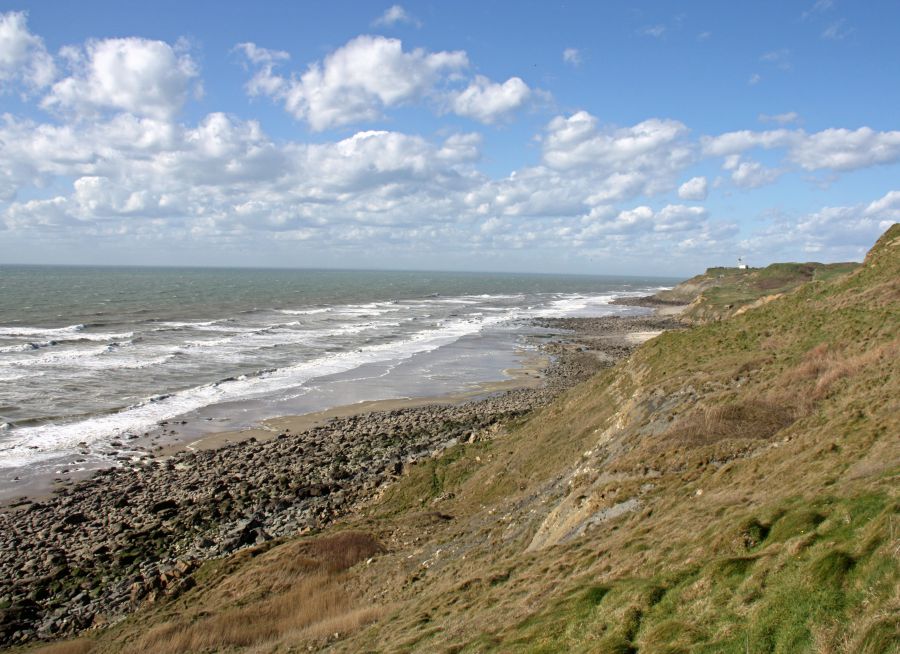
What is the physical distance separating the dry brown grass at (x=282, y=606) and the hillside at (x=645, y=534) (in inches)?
2.4

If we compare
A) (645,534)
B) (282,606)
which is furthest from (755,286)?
(282,606)

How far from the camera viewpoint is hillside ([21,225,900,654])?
7804 mm

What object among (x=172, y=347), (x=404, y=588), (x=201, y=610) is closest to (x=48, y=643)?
(x=201, y=610)

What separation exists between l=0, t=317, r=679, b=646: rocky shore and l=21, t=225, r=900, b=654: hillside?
5.31 feet

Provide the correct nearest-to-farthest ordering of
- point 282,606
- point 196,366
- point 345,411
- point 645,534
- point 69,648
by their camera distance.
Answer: point 645,534, point 69,648, point 282,606, point 345,411, point 196,366

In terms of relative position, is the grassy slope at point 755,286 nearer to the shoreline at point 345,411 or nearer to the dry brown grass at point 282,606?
the shoreline at point 345,411

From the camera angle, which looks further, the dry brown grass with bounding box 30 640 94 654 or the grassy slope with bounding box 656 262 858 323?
the grassy slope with bounding box 656 262 858 323

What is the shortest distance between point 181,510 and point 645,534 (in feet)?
58.2

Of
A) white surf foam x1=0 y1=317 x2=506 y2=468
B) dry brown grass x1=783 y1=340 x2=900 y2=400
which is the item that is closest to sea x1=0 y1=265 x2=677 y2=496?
white surf foam x1=0 y1=317 x2=506 y2=468

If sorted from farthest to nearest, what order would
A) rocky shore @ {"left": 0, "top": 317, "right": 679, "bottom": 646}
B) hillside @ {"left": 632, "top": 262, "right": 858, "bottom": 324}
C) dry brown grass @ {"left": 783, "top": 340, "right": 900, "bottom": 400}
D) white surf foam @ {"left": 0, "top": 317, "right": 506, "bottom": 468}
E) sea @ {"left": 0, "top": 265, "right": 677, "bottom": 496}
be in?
hillside @ {"left": 632, "top": 262, "right": 858, "bottom": 324}
sea @ {"left": 0, "top": 265, "right": 677, "bottom": 496}
white surf foam @ {"left": 0, "top": 317, "right": 506, "bottom": 468}
rocky shore @ {"left": 0, "top": 317, "right": 679, "bottom": 646}
dry brown grass @ {"left": 783, "top": 340, "right": 900, "bottom": 400}

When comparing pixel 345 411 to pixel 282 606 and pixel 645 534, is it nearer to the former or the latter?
pixel 282 606

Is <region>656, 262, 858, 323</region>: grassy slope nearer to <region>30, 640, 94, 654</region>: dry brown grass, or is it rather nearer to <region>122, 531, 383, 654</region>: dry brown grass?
<region>122, 531, 383, 654</region>: dry brown grass

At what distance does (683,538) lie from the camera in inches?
429

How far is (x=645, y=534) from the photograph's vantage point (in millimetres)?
11914
